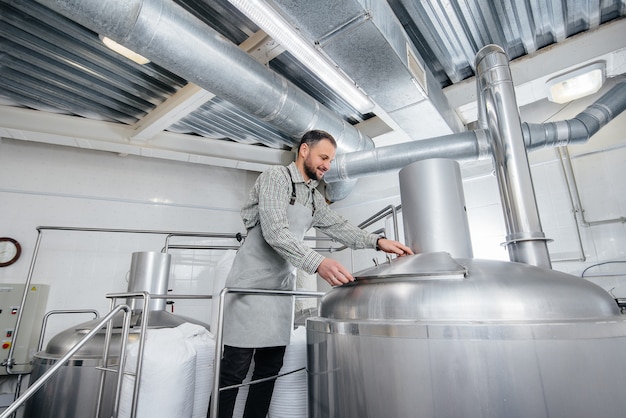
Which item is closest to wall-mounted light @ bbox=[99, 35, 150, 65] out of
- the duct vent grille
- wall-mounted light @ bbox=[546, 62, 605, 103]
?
the duct vent grille

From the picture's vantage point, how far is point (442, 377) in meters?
0.73

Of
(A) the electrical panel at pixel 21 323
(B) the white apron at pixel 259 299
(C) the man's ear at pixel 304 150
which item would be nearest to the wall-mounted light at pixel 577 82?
(C) the man's ear at pixel 304 150

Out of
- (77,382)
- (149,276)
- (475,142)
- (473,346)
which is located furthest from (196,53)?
(77,382)

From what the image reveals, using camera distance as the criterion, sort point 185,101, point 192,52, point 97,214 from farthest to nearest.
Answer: point 97,214 → point 185,101 → point 192,52

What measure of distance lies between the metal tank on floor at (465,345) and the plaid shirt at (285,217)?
207 mm

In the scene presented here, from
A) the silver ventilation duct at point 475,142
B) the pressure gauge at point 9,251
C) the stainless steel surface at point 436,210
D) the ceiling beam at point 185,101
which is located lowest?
the stainless steel surface at point 436,210

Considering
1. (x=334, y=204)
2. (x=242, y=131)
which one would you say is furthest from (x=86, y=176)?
(x=334, y=204)

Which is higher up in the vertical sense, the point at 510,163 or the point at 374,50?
the point at 374,50

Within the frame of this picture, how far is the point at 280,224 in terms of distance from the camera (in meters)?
1.12

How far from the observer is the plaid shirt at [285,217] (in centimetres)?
107

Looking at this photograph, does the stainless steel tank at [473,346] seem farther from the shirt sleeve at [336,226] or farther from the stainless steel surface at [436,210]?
the shirt sleeve at [336,226]

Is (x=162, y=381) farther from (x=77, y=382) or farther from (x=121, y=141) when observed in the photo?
(x=121, y=141)

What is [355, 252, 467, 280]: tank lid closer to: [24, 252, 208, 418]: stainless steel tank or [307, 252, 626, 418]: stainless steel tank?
[307, 252, 626, 418]: stainless steel tank

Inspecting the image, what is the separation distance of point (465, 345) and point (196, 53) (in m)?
1.62
